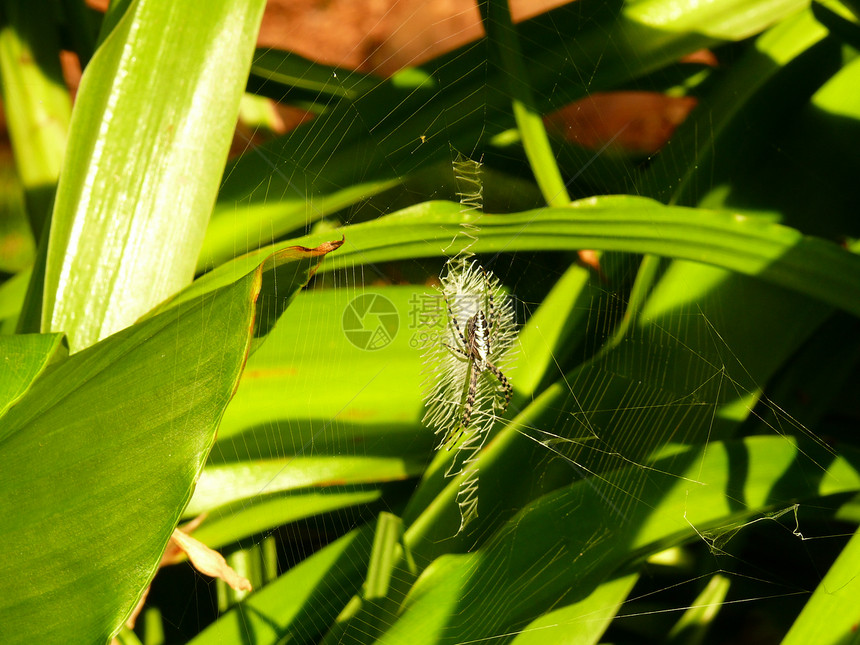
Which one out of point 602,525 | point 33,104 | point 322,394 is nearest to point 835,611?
point 602,525

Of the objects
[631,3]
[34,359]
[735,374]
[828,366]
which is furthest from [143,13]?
[828,366]

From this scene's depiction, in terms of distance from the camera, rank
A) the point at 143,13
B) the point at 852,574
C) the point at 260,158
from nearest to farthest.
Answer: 1. the point at 852,574
2. the point at 143,13
3. the point at 260,158

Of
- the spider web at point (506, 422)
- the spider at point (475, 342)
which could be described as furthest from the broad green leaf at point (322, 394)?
the spider at point (475, 342)

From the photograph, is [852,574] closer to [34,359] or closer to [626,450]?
[626,450]

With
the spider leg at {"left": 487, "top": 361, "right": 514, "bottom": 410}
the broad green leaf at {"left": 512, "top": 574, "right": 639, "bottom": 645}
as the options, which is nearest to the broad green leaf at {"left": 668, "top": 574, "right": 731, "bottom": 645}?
the broad green leaf at {"left": 512, "top": 574, "right": 639, "bottom": 645}

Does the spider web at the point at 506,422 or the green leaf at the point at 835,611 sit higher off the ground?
the spider web at the point at 506,422

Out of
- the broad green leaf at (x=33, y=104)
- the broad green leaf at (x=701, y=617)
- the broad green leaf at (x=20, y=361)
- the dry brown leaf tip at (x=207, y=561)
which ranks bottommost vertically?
the broad green leaf at (x=701, y=617)

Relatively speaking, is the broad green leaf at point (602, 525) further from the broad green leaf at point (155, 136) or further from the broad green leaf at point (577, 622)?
the broad green leaf at point (155, 136)
